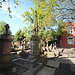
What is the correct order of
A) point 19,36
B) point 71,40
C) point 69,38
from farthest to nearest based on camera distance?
point 19,36, point 69,38, point 71,40

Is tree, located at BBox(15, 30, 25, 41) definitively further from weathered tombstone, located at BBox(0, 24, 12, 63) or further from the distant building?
weathered tombstone, located at BBox(0, 24, 12, 63)

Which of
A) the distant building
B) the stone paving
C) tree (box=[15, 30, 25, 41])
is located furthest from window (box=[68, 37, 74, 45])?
tree (box=[15, 30, 25, 41])

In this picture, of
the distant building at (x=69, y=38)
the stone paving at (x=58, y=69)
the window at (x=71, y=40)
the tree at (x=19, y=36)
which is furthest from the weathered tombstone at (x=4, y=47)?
the tree at (x=19, y=36)

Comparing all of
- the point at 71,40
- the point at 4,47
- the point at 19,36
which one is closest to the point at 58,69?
the point at 4,47

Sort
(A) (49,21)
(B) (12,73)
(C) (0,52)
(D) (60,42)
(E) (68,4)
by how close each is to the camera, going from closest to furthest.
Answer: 1. (B) (12,73)
2. (C) (0,52)
3. (E) (68,4)
4. (A) (49,21)
5. (D) (60,42)

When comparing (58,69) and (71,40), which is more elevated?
(71,40)

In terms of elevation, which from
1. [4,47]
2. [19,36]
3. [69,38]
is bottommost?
[4,47]

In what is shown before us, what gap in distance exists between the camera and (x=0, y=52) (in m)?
4.03

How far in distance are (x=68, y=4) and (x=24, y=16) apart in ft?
53.5

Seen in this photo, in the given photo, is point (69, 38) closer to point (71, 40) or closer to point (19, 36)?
point (71, 40)

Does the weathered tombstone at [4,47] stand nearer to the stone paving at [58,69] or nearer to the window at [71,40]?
the stone paving at [58,69]

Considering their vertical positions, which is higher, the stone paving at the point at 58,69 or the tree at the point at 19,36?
the tree at the point at 19,36

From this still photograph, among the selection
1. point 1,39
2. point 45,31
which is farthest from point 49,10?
point 45,31

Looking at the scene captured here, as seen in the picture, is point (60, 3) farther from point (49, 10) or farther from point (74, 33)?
point (74, 33)
